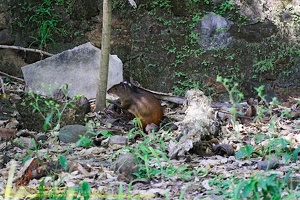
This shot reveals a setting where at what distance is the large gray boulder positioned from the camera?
4.95 metres

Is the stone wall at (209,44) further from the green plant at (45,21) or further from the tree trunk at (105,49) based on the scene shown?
the tree trunk at (105,49)

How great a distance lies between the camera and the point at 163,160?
3.06 m

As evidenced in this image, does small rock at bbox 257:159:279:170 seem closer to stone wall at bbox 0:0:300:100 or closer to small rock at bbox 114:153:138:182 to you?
small rock at bbox 114:153:138:182

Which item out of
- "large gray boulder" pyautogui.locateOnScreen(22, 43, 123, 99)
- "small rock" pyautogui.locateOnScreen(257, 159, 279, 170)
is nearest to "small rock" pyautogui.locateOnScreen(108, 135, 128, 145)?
"small rock" pyautogui.locateOnScreen(257, 159, 279, 170)

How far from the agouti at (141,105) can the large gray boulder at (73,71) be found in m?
0.67

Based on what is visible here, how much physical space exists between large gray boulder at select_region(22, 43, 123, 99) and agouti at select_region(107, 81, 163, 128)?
0.67 meters

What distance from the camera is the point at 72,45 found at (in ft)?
17.6

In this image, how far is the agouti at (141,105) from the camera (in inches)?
Answer: 161

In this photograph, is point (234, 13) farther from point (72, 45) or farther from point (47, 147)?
point (47, 147)

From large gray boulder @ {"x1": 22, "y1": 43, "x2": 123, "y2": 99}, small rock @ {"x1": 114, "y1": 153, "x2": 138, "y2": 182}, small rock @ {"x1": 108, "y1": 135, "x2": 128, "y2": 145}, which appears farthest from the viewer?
large gray boulder @ {"x1": 22, "y1": 43, "x2": 123, "y2": 99}

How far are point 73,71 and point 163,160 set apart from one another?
85.1 inches

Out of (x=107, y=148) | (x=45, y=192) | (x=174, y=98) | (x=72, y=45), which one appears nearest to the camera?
(x=45, y=192)

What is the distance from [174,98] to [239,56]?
74 centimetres

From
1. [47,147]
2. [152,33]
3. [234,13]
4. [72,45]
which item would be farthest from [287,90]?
[47,147]
